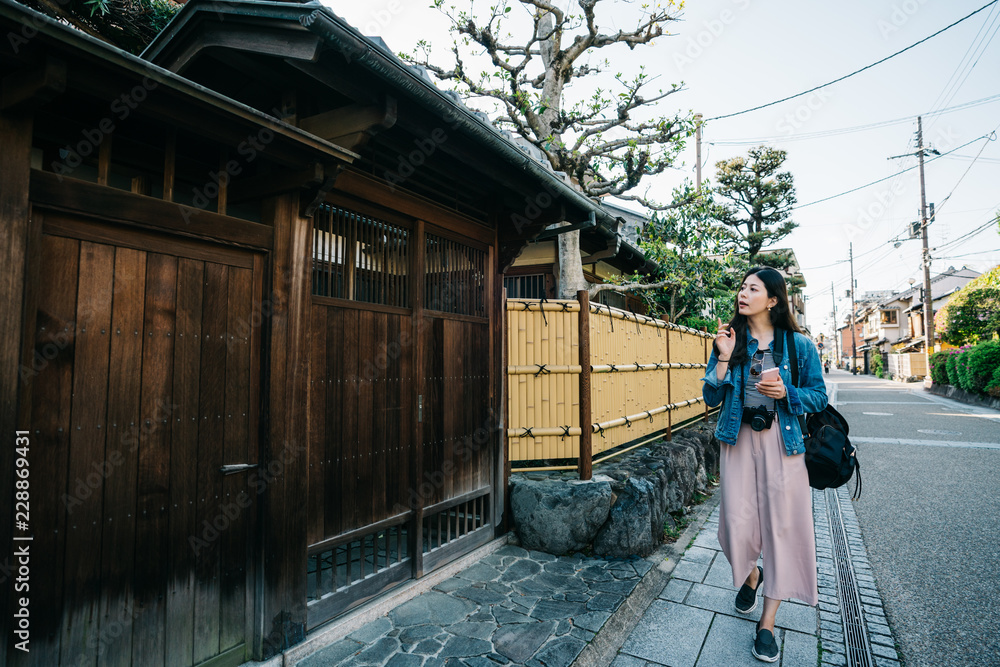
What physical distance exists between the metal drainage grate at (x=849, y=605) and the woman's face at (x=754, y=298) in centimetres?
235

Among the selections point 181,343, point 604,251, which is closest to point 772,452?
point 181,343

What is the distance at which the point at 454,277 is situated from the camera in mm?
4883

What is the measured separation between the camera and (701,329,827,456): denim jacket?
10.7 ft

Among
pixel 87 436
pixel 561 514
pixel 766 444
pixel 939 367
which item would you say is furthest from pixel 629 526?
pixel 939 367

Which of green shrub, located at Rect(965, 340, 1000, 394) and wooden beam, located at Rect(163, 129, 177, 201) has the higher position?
wooden beam, located at Rect(163, 129, 177, 201)

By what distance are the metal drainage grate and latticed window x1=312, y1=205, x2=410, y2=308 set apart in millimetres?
4052

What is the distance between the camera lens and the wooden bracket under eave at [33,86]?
203 cm

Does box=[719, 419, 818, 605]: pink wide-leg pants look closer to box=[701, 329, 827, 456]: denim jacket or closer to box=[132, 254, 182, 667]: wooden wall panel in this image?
box=[701, 329, 827, 456]: denim jacket

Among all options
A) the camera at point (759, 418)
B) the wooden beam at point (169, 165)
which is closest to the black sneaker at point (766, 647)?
the camera at point (759, 418)

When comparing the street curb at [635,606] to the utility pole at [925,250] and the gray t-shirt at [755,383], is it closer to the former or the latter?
the gray t-shirt at [755,383]

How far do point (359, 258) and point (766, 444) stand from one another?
3160 millimetres

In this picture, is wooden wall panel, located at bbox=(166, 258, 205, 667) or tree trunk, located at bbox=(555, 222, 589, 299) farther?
tree trunk, located at bbox=(555, 222, 589, 299)

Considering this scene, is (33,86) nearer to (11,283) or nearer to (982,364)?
(11,283)

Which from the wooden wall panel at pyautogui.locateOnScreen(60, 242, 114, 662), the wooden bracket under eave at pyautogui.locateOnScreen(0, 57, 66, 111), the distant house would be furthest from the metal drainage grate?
the distant house
